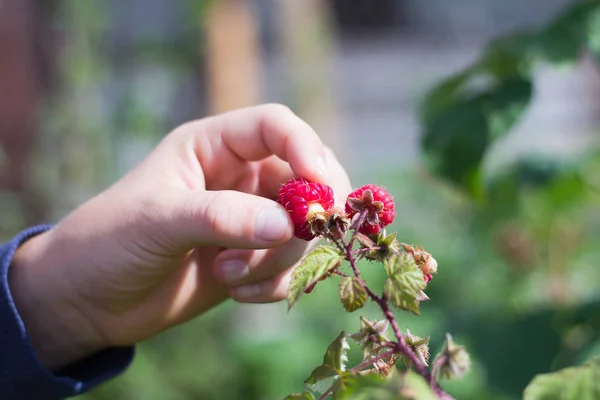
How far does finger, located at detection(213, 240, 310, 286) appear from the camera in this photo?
1.05m

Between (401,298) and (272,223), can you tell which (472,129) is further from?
(401,298)

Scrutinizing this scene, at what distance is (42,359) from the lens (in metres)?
1.17

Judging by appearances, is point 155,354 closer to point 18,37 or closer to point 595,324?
point 595,324

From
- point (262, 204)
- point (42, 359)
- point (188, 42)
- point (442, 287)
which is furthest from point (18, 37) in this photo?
point (262, 204)

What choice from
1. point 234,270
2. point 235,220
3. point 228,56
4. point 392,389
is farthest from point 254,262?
point 228,56

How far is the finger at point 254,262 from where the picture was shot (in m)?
1.05

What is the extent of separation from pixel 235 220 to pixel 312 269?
219 millimetres

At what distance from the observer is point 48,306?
3.64 feet

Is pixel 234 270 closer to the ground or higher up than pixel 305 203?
closer to the ground

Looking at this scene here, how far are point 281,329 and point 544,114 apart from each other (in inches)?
151

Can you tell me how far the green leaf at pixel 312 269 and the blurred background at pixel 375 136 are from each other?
75 centimetres

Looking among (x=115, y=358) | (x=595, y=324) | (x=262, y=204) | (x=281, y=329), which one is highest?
(x=262, y=204)

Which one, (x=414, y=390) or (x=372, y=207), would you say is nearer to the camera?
(x=414, y=390)

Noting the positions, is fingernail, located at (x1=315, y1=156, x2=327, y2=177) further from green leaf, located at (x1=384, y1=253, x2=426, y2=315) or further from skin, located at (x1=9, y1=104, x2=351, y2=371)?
green leaf, located at (x1=384, y1=253, x2=426, y2=315)
